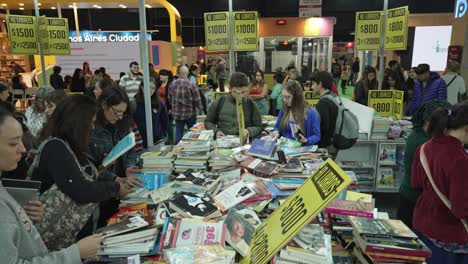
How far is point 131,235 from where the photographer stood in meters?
1.61

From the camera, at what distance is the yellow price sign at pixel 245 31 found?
4637 millimetres

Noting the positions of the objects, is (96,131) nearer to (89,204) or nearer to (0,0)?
(89,204)

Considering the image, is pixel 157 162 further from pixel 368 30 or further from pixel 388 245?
pixel 368 30

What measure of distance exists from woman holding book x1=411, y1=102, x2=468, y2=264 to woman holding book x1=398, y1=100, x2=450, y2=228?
8.0 inches

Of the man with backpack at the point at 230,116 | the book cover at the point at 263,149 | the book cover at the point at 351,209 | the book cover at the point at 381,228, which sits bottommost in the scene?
the book cover at the point at 351,209

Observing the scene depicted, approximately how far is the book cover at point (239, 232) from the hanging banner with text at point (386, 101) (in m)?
3.82

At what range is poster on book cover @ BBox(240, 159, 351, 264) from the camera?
1.17 meters

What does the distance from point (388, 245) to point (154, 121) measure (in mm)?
3833

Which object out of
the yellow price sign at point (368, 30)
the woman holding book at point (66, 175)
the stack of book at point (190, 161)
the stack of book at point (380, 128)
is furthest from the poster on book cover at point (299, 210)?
the yellow price sign at point (368, 30)

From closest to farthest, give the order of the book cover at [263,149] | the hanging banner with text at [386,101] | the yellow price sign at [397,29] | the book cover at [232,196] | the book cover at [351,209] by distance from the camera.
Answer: the book cover at [351,209]
the book cover at [232,196]
the book cover at [263,149]
the yellow price sign at [397,29]
the hanging banner with text at [386,101]

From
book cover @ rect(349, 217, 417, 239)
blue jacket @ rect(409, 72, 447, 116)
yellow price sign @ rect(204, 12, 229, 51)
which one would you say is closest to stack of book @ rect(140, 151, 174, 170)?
book cover @ rect(349, 217, 417, 239)

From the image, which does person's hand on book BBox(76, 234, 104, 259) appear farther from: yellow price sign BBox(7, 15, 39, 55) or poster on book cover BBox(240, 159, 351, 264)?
yellow price sign BBox(7, 15, 39, 55)

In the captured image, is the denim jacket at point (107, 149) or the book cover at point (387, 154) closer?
the denim jacket at point (107, 149)

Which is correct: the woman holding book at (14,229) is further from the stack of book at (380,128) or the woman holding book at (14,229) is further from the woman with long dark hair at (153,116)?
the stack of book at (380,128)
